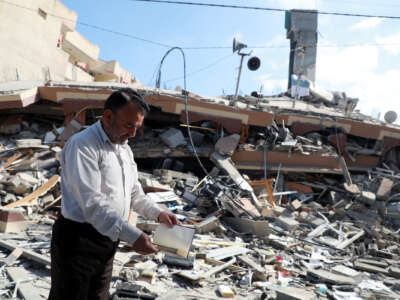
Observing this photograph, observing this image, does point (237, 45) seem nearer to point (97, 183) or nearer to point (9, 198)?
point (9, 198)

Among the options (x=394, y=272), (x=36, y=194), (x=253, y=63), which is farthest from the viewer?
(x=253, y=63)

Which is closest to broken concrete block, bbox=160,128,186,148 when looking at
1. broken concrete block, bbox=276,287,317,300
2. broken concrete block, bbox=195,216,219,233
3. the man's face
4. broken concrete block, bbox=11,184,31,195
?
broken concrete block, bbox=195,216,219,233

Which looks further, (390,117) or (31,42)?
(31,42)

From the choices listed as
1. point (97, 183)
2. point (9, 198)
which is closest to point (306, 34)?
point (9, 198)

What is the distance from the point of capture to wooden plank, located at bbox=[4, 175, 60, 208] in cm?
671

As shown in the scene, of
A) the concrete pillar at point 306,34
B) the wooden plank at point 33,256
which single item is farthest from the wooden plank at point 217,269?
the concrete pillar at point 306,34

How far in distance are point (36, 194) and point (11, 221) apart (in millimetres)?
1622

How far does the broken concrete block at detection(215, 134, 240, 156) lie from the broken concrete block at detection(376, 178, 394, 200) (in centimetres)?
463

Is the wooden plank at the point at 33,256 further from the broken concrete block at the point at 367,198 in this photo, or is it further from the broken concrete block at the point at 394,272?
the broken concrete block at the point at 367,198

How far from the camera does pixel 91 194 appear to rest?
1.93 m

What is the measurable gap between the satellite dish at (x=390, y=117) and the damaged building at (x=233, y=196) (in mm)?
78

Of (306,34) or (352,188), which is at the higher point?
(306,34)

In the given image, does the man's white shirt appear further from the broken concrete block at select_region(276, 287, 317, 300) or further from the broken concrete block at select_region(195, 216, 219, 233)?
the broken concrete block at select_region(195, 216, 219, 233)

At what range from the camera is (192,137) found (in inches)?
416
